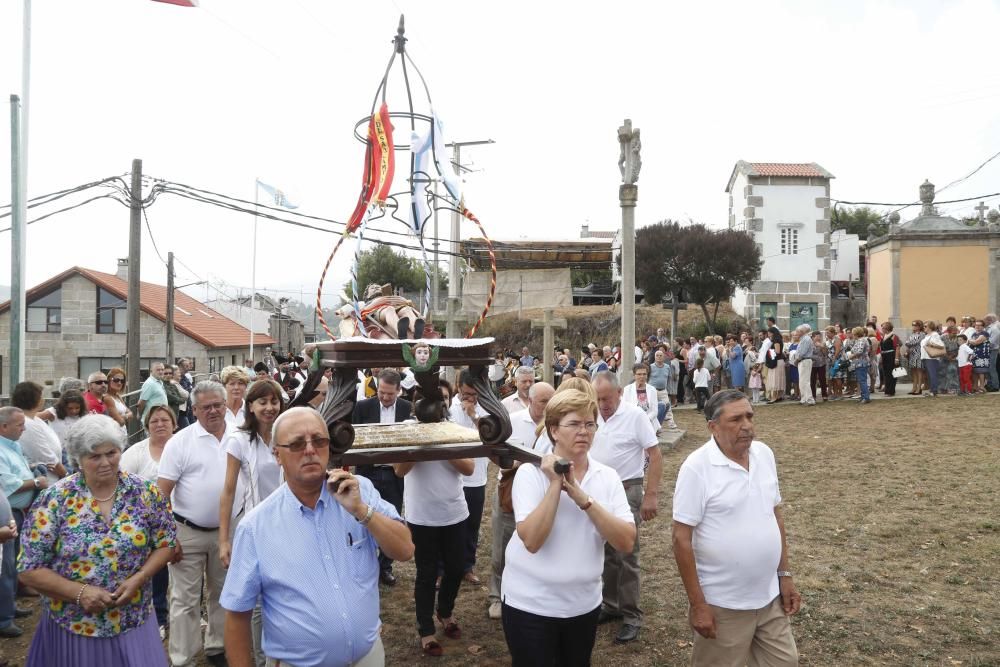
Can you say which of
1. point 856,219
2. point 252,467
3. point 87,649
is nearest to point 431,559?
point 252,467

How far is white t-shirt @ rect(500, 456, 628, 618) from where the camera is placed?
9.93 ft

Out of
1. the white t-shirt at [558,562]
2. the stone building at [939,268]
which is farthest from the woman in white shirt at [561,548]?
the stone building at [939,268]

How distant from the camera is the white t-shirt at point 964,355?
48.7 ft

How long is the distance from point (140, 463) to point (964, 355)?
15320mm

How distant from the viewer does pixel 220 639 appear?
456 cm

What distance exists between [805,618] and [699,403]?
11585 millimetres

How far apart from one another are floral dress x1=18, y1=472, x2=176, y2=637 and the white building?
24.8m

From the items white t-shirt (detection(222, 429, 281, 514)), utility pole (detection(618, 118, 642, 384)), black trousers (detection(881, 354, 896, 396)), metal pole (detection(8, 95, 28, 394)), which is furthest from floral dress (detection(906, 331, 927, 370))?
metal pole (detection(8, 95, 28, 394))

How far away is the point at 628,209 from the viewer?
32.1 ft

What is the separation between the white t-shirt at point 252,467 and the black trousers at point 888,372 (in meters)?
14.5

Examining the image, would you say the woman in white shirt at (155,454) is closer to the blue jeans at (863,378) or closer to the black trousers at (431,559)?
the black trousers at (431,559)

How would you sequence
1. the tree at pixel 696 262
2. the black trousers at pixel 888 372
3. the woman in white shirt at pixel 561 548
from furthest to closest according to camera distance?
the tree at pixel 696 262
the black trousers at pixel 888 372
the woman in white shirt at pixel 561 548

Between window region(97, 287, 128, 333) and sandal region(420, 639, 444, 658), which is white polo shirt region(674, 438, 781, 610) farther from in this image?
window region(97, 287, 128, 333)

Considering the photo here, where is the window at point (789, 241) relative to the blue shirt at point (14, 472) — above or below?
above
